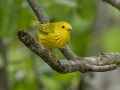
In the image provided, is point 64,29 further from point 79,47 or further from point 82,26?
point 82,26

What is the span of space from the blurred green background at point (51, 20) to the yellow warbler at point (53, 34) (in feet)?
1.81

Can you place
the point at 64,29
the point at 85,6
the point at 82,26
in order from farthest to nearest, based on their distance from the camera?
the point at 82,26, the point at 85,6, the point at 64,29

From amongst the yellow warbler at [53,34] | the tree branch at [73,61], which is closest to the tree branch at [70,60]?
the tree branch at [73,61]

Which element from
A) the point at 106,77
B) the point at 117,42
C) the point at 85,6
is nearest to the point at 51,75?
the point at 106,77

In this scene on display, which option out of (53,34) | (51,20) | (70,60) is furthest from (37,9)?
(51,20)

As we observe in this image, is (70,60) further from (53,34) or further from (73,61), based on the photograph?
(53,34)

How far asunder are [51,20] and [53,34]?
6.20 ft

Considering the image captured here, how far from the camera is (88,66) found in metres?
2.87

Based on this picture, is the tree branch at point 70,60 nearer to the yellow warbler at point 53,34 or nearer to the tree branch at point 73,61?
the tree branch at point 73,61

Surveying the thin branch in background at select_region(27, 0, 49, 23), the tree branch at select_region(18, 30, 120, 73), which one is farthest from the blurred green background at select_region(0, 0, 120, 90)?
the tree branch at select_region(18, 30, 120, 73)

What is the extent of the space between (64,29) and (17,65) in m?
1.90

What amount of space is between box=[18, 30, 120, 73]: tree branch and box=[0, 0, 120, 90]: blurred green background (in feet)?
2.14

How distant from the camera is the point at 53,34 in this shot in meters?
3.24

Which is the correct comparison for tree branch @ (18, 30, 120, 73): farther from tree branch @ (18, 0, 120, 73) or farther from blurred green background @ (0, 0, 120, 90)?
blurred green background @ (0, 0, 120, 90)
